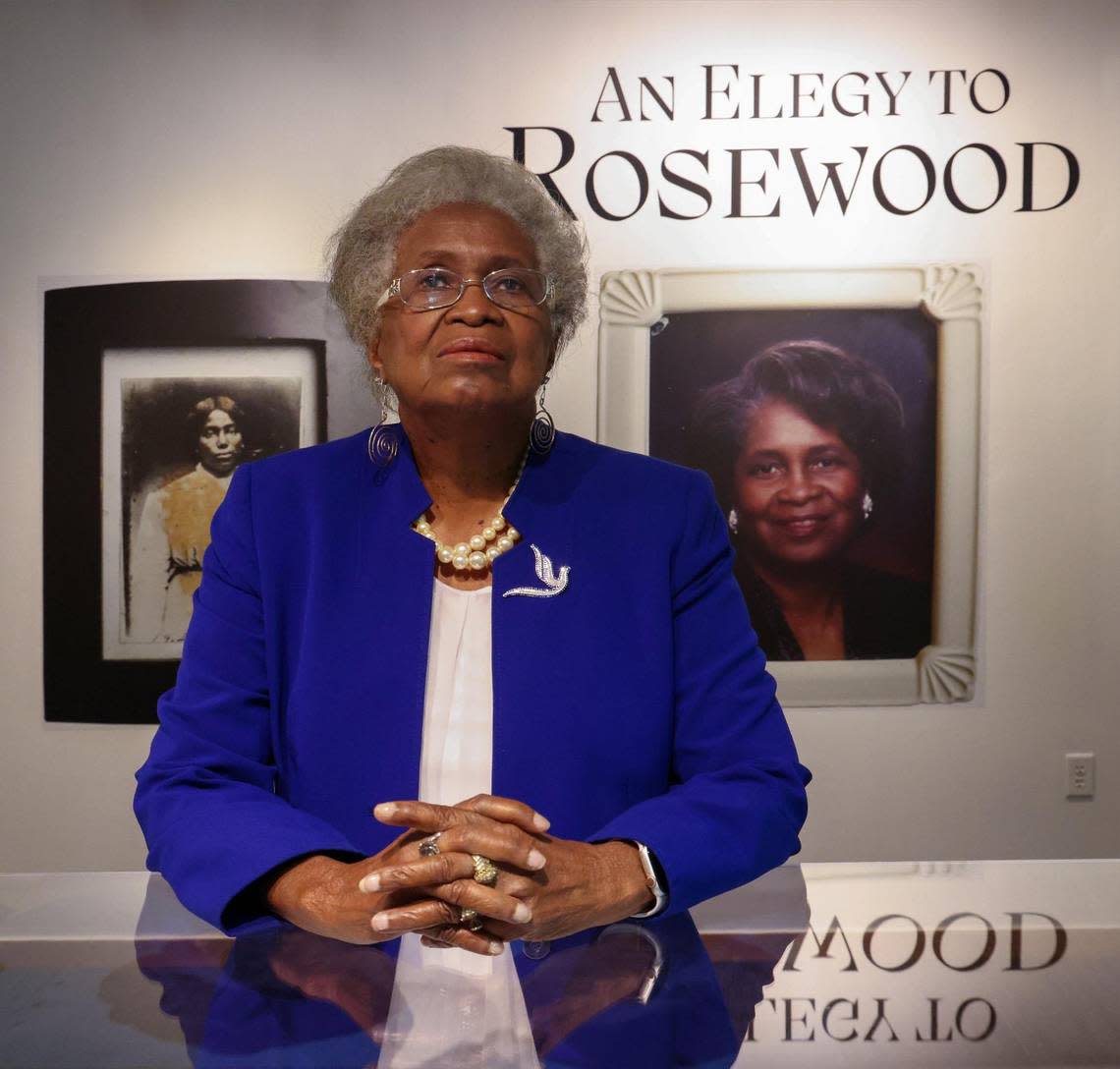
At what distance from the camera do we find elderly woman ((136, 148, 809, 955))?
5.06 ft

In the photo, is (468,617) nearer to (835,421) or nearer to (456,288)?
(456,288)

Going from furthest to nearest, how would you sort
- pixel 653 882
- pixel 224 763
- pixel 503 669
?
pixel 503 669, pixel 224 763, pixel 653 882

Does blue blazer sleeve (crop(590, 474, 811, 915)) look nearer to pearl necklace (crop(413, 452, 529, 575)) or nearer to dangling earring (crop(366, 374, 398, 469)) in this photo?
pearl necklace (crop(413, 452, 529, 575))

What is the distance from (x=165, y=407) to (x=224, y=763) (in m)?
2.04

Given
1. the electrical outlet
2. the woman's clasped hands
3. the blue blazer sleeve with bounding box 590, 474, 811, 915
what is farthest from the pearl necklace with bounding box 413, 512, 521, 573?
the electrical outlet

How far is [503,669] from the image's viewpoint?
5.40 feet

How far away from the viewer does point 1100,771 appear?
3381mm

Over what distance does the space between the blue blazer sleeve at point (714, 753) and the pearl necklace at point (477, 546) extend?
0.82 feet

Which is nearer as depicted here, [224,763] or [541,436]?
[224,763]

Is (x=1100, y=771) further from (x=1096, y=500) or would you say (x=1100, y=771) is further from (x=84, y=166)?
(x=84, y=166)

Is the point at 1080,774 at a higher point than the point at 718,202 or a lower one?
lower

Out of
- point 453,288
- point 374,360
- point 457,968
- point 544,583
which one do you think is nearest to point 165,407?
point 374,360

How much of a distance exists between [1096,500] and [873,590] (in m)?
0.66

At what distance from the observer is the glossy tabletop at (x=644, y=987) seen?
0.86 m
